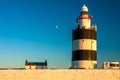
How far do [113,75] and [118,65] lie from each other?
5.65 metres

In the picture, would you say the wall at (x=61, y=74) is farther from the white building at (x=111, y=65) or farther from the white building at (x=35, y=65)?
the white building at (x=35, y=65)

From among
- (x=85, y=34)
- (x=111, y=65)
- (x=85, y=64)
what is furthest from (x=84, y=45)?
(x=111, y=65)

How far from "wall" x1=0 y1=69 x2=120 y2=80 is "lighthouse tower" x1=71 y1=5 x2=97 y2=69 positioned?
467 centimetres

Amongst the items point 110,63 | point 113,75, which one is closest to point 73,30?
point 110,63

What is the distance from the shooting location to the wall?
126ft

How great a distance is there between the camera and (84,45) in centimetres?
4459

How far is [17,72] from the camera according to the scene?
126ft

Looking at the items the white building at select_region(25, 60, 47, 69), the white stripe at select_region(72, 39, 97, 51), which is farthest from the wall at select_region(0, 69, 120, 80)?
the white building at select_region(25, 60, 47, 69)

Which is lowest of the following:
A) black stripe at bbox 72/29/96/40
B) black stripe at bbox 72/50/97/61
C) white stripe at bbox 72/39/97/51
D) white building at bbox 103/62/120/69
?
white building at bbox 103/62/120/69

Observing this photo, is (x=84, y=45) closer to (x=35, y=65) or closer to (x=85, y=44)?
(x=85, y=44)

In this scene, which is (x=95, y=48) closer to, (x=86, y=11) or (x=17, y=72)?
(x=86, y=11)

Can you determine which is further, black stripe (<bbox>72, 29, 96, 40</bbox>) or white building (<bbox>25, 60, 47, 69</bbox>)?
white building (<bbox>25, 60, 47, 69</bbox>)

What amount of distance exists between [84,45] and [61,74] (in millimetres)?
7186

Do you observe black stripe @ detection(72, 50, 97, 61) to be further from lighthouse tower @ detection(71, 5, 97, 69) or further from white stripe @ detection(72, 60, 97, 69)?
white stripe @ detection(72, 60, 97, 69)
